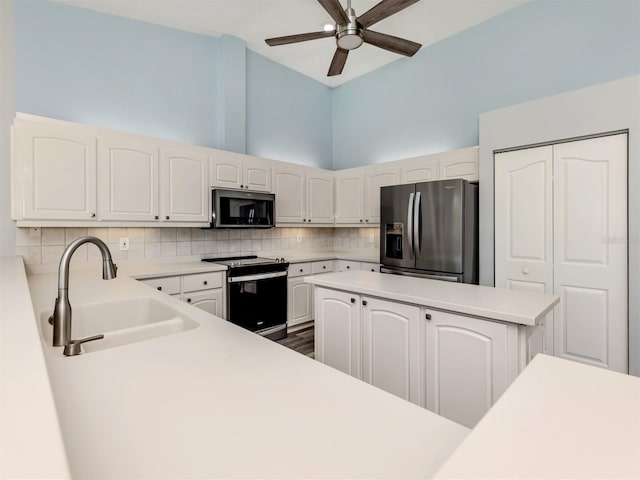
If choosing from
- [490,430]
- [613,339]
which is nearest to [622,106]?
[613,339]

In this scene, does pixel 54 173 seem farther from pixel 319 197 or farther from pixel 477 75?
pixel 477 75

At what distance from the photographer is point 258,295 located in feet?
11.2

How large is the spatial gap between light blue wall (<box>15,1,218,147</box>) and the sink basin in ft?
7.00

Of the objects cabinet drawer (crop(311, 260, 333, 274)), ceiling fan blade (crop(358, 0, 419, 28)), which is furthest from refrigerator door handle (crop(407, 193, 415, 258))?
ceiling fan blade (crop(358, 0, 419, 28))

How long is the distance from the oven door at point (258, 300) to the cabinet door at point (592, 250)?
2554 millimetres

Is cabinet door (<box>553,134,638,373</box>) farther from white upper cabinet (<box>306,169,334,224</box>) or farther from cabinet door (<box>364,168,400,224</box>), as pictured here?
white upper cabinet (<box>306,169,334,224</box>)

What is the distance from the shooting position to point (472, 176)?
3.31 meters

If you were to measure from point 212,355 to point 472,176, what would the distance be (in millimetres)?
3166

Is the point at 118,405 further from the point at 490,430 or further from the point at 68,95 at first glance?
the point at 68,95

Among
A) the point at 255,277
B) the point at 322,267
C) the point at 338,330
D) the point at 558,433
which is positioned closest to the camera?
the point at 558,433

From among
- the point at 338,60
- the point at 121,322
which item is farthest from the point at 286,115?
the point at 121,322

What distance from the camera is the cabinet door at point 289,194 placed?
3.95 metres

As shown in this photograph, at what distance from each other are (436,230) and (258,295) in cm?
190

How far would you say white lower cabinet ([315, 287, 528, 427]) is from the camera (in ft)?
4.99
